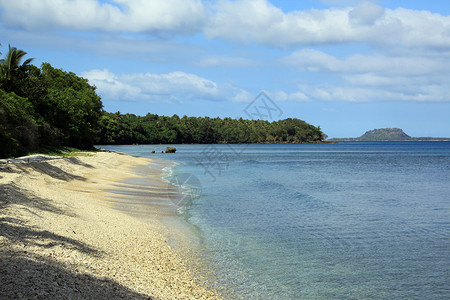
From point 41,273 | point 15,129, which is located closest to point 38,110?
point 15,129

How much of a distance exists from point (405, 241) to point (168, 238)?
8.34 meters

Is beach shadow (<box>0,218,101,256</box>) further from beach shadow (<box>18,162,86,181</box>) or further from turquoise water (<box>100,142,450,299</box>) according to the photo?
beach shadow (<box>18,162,86,181</box>)

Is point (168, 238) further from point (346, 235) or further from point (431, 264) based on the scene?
point (431, 264)

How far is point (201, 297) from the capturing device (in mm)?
8328

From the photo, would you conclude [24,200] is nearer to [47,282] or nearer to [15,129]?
[47,282]

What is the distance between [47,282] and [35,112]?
4557cm

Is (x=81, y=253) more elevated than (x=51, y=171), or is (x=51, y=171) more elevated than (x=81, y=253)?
(x=51, y=171)

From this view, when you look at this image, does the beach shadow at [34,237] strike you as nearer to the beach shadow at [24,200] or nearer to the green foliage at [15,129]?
the beach shadow at [24,200]

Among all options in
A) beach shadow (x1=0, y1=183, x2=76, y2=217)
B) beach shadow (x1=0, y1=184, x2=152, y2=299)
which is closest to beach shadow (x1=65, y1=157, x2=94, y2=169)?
beach shadow (x1=0, y1=183, x2=76, y2=217)

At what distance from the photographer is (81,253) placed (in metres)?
9.04

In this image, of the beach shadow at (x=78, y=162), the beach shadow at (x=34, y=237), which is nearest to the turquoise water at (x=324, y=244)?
the beach shadow at (x=34, y=237)

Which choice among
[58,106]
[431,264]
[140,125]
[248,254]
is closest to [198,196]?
[248,254]

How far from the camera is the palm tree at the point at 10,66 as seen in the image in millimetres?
44188

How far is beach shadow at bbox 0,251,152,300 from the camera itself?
6148 millimetres
